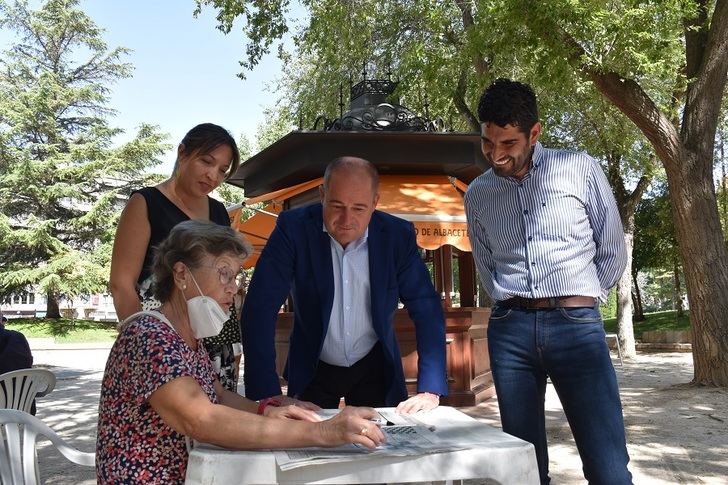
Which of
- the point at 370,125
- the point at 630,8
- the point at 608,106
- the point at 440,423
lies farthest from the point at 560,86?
the point at 440,423

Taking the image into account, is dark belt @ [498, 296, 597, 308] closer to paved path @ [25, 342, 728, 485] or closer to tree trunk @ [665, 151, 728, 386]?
paved path @ [25, 342, 728, 485]

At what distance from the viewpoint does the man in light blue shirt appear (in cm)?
262

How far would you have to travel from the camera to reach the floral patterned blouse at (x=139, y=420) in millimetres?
1825

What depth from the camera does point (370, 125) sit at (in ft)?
35.0

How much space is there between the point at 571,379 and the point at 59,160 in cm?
3061

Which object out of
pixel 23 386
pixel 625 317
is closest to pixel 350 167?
pixel 23 386

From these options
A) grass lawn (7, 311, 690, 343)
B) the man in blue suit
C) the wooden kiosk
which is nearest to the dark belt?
the man in blue suit

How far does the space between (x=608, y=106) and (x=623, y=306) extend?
471 centimetres

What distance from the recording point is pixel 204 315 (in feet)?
6.74

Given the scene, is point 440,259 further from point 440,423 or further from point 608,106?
point 440,423

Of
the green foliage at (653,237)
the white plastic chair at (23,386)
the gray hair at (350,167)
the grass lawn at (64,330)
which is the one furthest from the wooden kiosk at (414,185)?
the green foliage at (653,237)

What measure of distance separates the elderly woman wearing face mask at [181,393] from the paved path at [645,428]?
9.86 ft

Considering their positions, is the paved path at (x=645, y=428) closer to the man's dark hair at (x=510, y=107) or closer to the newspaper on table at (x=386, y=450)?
the man's dark hair at (x=510, y=107)

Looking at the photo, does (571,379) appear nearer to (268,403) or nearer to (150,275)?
(268,403)
